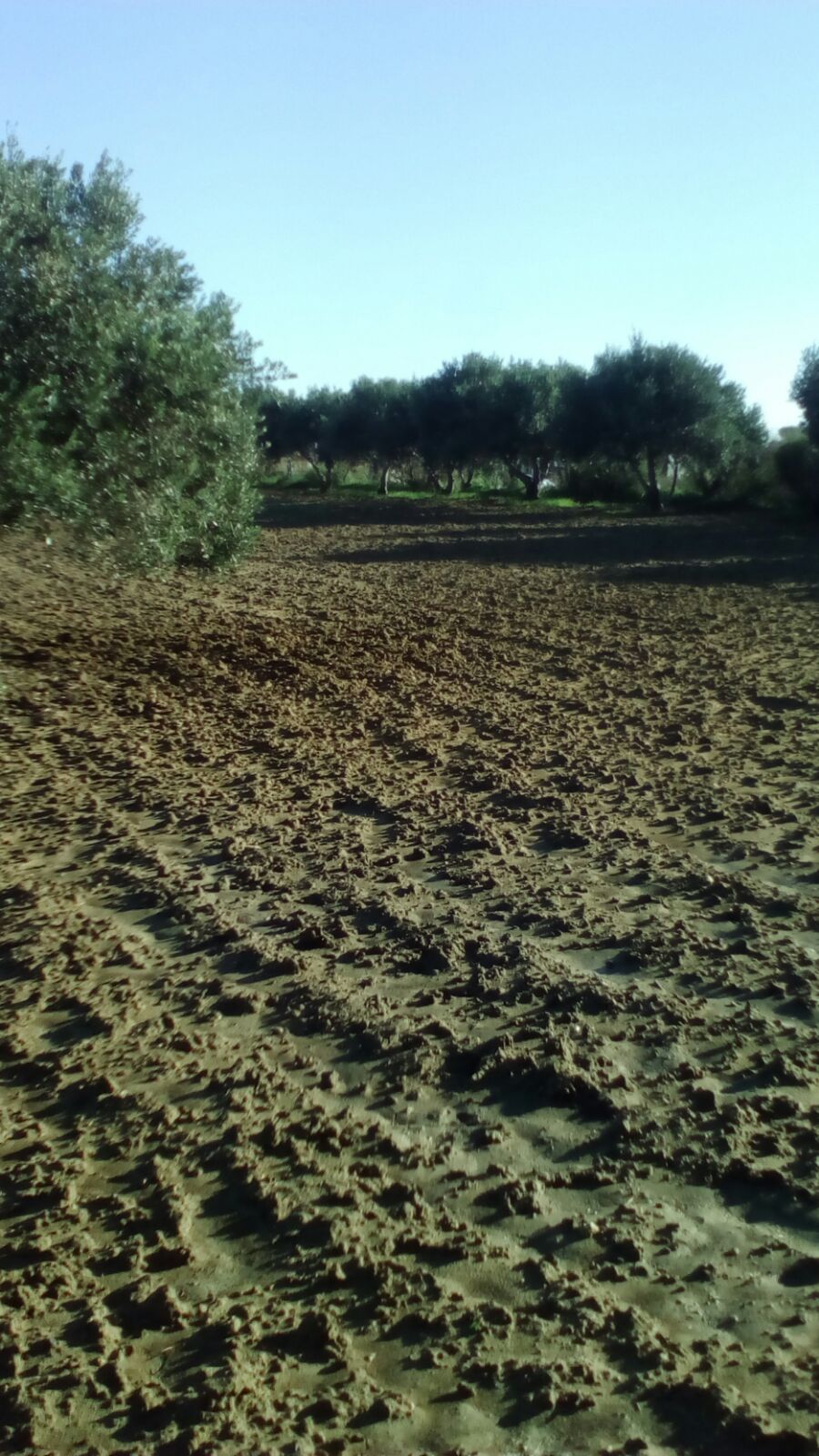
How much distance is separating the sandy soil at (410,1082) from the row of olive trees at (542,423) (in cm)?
3600

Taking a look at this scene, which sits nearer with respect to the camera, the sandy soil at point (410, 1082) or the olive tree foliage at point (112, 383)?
the sandy soil at point (410, 1082)

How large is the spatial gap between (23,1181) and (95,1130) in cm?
31

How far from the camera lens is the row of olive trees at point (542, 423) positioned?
43406 millimetres

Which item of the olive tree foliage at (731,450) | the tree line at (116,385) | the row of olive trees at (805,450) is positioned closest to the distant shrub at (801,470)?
the row of olive trees at (805,450)

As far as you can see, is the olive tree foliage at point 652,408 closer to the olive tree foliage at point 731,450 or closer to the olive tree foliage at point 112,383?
the olive tree foliage at point 731,450

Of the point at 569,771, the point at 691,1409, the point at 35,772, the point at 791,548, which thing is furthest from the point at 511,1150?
the point at 791,548

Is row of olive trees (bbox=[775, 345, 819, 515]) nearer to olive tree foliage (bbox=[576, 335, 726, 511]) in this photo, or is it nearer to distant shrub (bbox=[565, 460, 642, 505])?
olive tree foliage (bbox=[576, 335, 726, 511])

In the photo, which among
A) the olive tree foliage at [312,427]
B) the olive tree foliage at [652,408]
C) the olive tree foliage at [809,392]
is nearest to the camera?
the olive tree foliage at [809,392]

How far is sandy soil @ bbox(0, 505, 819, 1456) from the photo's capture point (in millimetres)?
2770

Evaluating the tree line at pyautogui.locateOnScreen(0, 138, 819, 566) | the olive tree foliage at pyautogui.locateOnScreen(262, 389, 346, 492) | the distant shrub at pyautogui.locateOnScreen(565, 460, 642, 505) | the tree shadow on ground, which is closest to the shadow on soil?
the tree shadow on ground

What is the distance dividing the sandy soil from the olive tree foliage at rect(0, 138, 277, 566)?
6.30 feet

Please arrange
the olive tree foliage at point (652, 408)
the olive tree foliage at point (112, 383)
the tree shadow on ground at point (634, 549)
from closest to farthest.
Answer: the olive tree foliage at point (112, 383) < the tree shadow on ground at point (634, 549) < the olive tree foliage at point (652, 408)

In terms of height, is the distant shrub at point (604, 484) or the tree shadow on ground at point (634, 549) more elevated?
the distant shrub at point (604, 484)

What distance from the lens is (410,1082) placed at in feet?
13.5
